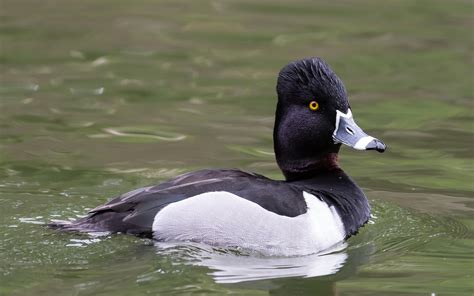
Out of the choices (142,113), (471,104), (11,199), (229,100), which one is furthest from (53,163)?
(471,104)

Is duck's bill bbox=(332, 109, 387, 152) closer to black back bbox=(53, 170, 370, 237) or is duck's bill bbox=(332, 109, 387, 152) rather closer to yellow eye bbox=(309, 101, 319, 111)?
yellow eye bbox=(309, 101, 319, 111)

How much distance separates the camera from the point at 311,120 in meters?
8.12

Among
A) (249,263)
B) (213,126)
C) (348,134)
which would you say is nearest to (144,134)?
(213,126)

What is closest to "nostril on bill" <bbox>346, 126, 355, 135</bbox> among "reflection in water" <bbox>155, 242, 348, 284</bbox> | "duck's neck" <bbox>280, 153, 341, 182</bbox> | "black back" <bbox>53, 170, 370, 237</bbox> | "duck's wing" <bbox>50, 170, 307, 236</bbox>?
"duck's neck" <bbox>280, 153, 341, 182</bbox>

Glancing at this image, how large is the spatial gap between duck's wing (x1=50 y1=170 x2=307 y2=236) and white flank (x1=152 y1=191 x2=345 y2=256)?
54 millimetres

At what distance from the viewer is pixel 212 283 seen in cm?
697

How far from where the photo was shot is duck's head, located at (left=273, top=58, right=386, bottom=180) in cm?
801

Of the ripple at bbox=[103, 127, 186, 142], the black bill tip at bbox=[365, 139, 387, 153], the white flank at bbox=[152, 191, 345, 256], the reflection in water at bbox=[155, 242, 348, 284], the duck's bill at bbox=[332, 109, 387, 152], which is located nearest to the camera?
the reflection in water at bbox=[155, 242, 348, 284]

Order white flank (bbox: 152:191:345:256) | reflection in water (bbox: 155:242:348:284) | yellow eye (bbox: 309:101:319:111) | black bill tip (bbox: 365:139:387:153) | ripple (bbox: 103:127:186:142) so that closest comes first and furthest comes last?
reflection in water (bbox: 155:242:348:284) < white flank (bbox: 152:191:345:256) < black bill tip (bbox: 365:139:387:153) < yellow eye (bbox: 309:101:319:111) < ripple (bbox: 103:127:186:142)

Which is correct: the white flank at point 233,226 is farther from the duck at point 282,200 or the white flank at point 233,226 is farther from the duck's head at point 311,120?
the duck's head at point 311,120

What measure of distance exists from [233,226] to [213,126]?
353 centimetres

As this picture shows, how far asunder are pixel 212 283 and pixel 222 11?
30.5 feet

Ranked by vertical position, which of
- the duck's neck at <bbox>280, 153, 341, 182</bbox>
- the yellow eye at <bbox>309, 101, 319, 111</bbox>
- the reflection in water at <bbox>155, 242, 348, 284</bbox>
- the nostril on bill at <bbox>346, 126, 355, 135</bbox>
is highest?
the yellow eye at <bbox>309, 101, 319, 111</bbox>

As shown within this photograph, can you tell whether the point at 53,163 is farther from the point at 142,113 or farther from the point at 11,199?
the point at 142,113
